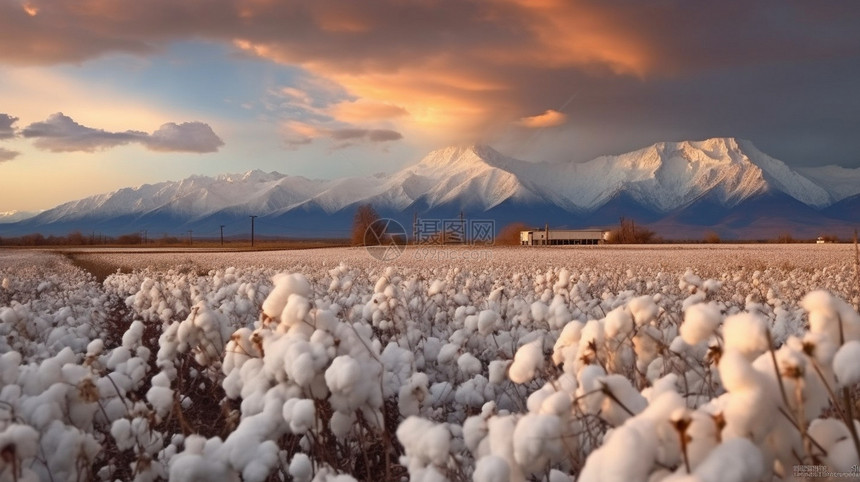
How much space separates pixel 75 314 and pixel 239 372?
243 inches

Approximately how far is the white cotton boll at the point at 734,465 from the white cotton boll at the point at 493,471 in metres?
0.65

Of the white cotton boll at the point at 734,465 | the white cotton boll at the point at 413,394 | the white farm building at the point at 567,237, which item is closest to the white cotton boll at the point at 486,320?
the white cotton boll at the point at 413,394

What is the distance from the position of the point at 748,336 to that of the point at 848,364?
0.80 feet

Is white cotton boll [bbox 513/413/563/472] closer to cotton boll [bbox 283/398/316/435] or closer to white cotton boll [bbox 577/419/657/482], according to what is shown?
white cotton boll [bbox 577/419/657/482]

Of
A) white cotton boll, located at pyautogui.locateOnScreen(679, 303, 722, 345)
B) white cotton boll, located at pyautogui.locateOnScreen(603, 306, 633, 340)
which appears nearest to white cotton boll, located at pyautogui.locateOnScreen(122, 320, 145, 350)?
white cotton boll, located at pyautogui.locateOnScreen(603, 306, 633, 340)

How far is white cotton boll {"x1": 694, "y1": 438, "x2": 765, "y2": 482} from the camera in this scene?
1.53 m

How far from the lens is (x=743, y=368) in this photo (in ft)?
5.40

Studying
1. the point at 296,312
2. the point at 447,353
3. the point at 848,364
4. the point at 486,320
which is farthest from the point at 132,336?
the point at 848,364

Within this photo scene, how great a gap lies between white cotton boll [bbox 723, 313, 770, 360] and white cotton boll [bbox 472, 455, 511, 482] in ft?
2.47

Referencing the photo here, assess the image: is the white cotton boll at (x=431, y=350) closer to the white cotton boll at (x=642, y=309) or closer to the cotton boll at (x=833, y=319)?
the white cotton boll at (x=642, y=309)

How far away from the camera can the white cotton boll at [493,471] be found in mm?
2029

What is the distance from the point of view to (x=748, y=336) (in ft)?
6.12

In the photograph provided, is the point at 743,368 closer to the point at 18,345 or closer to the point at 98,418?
the point at 98,418

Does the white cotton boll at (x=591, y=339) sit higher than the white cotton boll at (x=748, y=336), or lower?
lower
